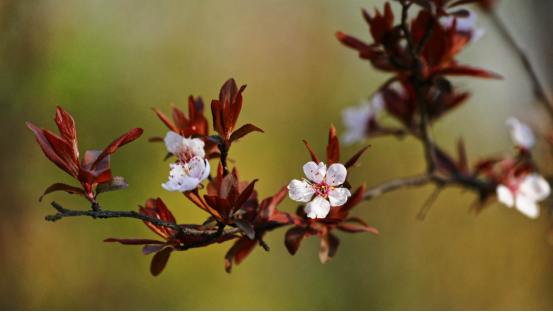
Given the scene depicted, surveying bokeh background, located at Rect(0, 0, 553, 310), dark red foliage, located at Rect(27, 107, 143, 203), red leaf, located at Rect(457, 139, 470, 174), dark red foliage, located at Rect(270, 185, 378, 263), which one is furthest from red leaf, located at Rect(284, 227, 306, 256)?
bokeh background, located at Rect(0, 0, 553, 310)

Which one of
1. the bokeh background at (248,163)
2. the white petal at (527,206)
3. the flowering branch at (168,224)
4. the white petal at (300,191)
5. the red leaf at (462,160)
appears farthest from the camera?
the bokeh background at (248,163)

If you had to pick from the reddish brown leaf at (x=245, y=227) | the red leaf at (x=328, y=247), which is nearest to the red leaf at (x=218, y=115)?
the reddish brown leaf at (x=245, y=227)

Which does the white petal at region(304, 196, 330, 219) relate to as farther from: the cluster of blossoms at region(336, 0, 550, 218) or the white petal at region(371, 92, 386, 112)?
the white petal at region(371, 92, 386, 112)

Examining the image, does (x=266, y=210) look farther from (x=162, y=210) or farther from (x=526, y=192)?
(x=526, y=192)

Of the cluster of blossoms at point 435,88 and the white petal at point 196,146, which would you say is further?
the cluster of blossoms at point 435,88

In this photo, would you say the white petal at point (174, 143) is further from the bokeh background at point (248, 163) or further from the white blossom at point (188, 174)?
the bokeh background at point (248, 163)

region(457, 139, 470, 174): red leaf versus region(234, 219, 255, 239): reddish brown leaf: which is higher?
region(234, 219, 255, 239): reddish brown leaf

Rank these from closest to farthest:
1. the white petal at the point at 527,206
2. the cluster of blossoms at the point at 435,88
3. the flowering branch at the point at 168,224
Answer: the flowering branch at the point at 168,224, the cluster of blossoms at the point at 435,88, the white petal at the point at 527,206
